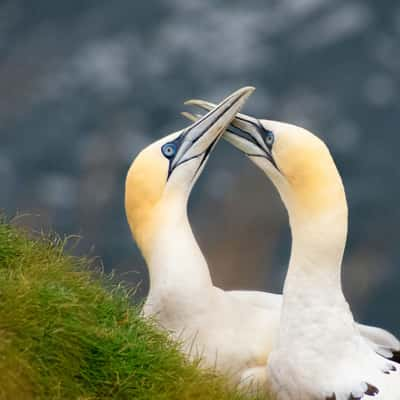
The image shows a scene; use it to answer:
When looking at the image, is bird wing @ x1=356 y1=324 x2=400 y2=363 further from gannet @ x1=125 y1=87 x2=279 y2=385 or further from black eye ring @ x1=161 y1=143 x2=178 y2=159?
black eye ring @ x1=161 y1=143 x2=178 y2=159

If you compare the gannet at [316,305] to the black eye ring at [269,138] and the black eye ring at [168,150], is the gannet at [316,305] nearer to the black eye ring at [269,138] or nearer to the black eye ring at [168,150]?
the black eye ring at [269,138]

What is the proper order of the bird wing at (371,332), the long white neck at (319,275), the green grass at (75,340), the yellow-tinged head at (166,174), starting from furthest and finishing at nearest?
1. the bird wing at (371,332)
2. the yellow-tinged head at (166,174)
3. the long white neck at (319,275)
4. the green grass at (75,340)

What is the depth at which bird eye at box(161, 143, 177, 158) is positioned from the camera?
1041 centimetres

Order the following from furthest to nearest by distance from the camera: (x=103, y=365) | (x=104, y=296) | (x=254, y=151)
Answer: (x=254, y=151) → (x=104, y=296) → (x=103, y=365)

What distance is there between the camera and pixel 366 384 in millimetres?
9062

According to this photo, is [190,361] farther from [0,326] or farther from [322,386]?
[0,326]

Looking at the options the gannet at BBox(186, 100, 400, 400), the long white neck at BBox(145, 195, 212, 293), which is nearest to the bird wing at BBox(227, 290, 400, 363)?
the long white neck at BBox(145, 195, 212, 293)

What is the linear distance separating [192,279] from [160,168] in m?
1.00

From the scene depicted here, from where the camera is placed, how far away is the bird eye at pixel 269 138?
9.57 meters

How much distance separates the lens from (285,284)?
9.48 metres

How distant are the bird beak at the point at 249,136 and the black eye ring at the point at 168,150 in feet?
1.36

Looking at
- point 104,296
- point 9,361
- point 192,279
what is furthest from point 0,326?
point 192,279

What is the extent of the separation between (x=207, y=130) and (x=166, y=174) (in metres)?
0.52

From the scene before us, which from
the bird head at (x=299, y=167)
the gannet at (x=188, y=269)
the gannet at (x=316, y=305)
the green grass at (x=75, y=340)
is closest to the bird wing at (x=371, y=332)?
the gannet at (x=188, y=269)
